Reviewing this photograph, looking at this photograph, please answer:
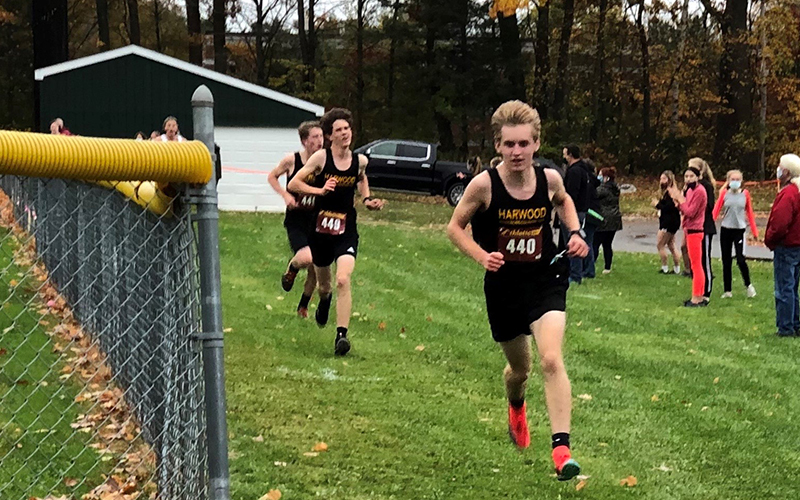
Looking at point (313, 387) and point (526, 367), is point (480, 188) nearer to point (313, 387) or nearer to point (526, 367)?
point (526, 367)

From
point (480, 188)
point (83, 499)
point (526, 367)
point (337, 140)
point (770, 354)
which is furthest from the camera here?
point (770, 354)

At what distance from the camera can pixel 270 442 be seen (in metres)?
6.25

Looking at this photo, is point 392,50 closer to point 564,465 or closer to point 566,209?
point 566,209

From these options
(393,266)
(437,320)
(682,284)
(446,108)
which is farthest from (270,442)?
(446,108)

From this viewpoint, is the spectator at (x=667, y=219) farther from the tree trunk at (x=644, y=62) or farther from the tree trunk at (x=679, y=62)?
the tree trunk at (x=644, y=62)

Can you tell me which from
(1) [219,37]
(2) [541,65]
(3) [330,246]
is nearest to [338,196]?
(3) [330,246]

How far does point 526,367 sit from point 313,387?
2.34 m

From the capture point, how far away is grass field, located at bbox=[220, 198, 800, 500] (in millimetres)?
5879

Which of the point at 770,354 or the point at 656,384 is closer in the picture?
the point at 656,384

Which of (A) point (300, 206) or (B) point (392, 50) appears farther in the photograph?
(B) point (392, 50)

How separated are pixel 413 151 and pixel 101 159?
31.9 m

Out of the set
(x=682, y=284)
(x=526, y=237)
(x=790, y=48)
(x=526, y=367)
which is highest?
(x=790, y=48)

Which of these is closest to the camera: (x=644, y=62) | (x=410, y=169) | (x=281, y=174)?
(x=281, y=174)

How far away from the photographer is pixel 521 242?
5.57 metres
